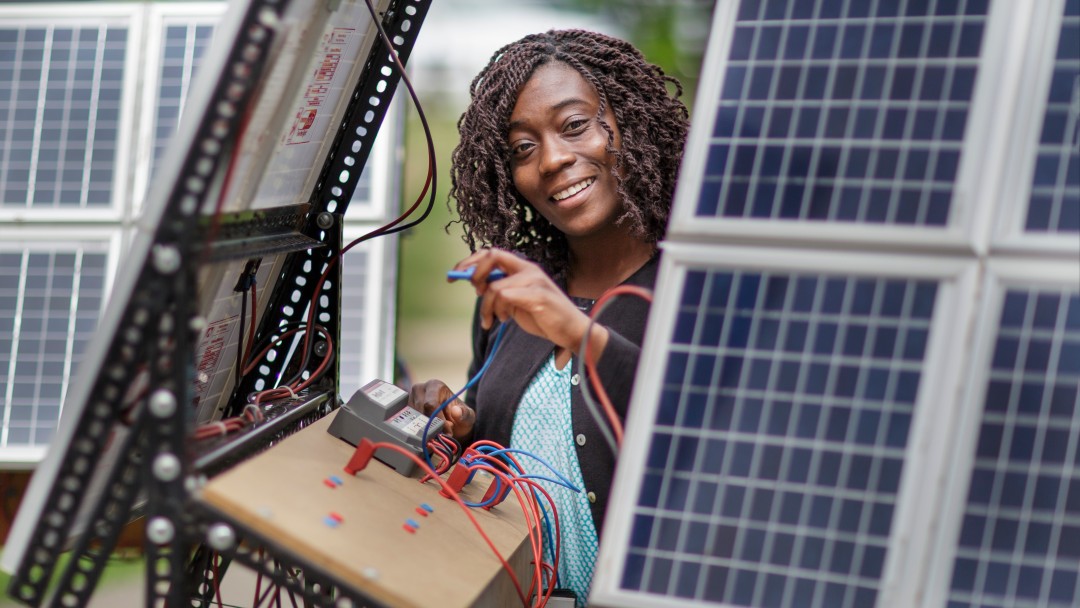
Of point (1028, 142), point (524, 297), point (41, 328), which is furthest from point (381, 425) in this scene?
point (41, 328)

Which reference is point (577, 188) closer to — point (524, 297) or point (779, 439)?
point (524, 297)

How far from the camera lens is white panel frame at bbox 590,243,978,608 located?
3.80 feet

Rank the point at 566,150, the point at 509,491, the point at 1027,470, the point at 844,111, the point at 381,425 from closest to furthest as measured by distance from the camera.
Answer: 1. the point at 1027,470
2. the point at 844,111
3. the point at 381,425
4. the point at 509,491
5. the point at 566,150

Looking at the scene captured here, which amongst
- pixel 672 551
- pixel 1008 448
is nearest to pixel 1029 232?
pixel 1008 448

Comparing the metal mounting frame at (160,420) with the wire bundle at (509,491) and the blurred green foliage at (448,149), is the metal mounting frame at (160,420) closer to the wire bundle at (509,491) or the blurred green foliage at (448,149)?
the wire bundle at (509,491)

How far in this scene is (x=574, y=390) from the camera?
206cm

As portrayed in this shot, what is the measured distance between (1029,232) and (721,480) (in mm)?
471

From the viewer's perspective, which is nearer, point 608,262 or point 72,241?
point 608,262

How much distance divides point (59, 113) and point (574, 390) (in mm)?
2690

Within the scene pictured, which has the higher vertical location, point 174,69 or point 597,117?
point 174,69

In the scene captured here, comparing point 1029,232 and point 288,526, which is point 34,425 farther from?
point 1029,232

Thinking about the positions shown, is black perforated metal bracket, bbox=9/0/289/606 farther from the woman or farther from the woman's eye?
the woman's eye

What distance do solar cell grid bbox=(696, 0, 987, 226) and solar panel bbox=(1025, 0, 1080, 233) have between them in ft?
0.31

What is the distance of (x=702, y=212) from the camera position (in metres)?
1.33
